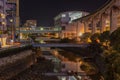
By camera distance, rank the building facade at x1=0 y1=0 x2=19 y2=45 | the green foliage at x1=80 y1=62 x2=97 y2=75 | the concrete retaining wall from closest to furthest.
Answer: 1. the concrete retaining wall
2. the green foliage at x1=80 y1=62 x2=97 y2=75
3. the building facade at x1=0 y1=0 x2=19 y2=45

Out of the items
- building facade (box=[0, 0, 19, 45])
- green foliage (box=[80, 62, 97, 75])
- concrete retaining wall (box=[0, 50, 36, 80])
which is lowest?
green foliage (box=[80, 62, 97, 75])

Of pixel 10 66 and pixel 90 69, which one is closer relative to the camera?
pixel 10 66

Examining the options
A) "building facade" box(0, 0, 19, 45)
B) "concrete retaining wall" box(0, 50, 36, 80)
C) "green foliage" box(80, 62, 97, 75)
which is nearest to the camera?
"concrete retaining wall" box(0, 50, 36, 80)

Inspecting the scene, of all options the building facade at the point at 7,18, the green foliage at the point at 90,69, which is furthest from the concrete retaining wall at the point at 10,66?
the building facade at the point at 7,18

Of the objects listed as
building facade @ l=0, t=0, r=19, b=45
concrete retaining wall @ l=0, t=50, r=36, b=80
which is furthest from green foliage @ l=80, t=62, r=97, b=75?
building facade @ l=0, t=0, r=19, b=45

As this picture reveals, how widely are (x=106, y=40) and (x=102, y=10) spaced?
830 inches

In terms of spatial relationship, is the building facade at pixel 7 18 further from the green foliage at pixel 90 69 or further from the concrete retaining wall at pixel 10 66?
the green foliage at pixel 90 69

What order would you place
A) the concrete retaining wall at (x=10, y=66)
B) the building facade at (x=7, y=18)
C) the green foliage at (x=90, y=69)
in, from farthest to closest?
the building facade at (x=7, y=18) → the green foliage at (x=90, y=69) → the concrete retaining wall at (x=10, y=66)

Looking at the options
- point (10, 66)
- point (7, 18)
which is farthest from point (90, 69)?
point (7, 18)

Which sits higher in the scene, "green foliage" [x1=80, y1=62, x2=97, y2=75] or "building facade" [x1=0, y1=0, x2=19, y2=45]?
"building facade" [x1=0, y1=0, x2=19, y2=45]

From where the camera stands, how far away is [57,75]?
39938mm

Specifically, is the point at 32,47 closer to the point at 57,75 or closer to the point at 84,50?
the point at 84,50

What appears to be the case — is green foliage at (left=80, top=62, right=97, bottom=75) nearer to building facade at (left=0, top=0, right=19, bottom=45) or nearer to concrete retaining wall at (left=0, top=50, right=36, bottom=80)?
concrete retaining wall at (left=0, top=50, right=36, bottom=80)

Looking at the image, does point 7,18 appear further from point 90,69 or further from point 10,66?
point 10,66
